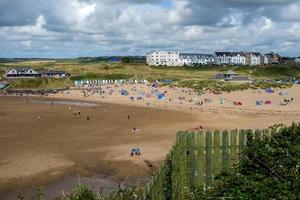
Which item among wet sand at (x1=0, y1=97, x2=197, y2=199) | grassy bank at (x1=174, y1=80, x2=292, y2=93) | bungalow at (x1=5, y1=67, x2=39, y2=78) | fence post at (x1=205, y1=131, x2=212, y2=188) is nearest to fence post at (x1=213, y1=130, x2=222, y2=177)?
fence post at (x1=205, y1=131, x2=212, y2=188)

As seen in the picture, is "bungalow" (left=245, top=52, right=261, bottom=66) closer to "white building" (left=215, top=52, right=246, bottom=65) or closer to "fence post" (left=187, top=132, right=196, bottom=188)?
"white building" (left=215, top=52, right=246, bottom=65)

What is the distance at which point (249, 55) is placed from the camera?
594ft

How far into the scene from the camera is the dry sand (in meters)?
22.0

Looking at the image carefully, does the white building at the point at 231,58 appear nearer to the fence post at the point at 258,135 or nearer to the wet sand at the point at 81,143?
the wet sand at the point at 81,143

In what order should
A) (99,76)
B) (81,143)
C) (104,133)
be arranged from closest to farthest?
(81,143) < (104,133) < (99,76)

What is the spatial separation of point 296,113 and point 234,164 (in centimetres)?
3691

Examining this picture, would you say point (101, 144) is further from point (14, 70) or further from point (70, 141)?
point (14, 70)

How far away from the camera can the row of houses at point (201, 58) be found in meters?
180

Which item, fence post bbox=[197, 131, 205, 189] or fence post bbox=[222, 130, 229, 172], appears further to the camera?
fence post bbox=[222, 130, 229, 172]

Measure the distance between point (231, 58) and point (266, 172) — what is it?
17560cm

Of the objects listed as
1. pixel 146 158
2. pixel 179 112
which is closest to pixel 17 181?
pixel 146 158

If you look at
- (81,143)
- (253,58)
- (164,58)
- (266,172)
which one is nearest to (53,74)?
(164,58)

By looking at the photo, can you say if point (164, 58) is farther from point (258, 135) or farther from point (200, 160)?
point (200, 160)

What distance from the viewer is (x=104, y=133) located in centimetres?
3391
